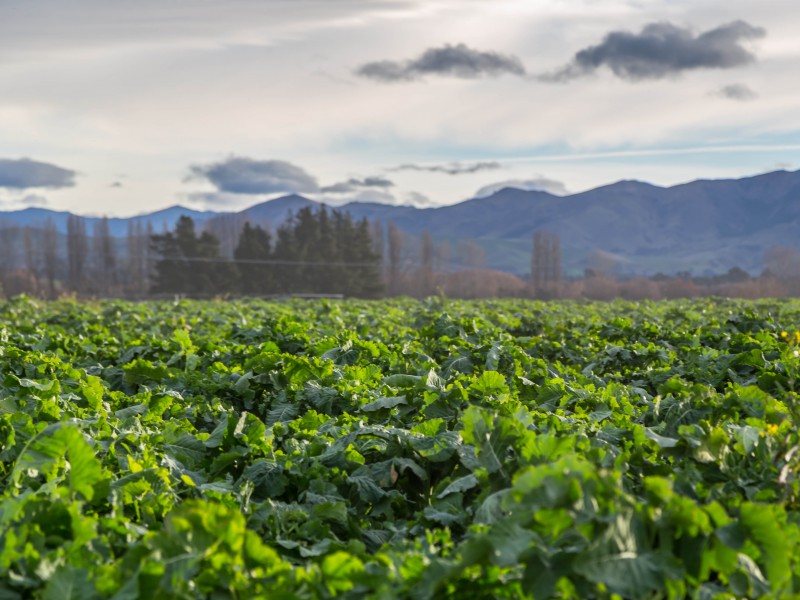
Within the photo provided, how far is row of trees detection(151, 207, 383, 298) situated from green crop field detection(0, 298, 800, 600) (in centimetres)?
6583

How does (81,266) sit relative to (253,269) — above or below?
above

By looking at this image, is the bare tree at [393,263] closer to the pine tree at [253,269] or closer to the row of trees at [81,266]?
the pine tree at [253,269]

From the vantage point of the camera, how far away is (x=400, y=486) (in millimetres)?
3664

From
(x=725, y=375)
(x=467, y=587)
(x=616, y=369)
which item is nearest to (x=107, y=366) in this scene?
(x=616, y=369)

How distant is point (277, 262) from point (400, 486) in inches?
2729

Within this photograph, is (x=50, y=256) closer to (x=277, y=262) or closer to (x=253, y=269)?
(x=253, y=269)

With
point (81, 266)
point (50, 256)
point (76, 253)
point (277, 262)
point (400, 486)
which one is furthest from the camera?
point (50, 256)

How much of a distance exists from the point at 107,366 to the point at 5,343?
1.15 meters

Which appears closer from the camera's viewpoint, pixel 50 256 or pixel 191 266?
pixel 191 266

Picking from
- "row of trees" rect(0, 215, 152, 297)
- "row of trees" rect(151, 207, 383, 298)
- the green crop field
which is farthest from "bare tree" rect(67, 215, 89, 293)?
the green crop field

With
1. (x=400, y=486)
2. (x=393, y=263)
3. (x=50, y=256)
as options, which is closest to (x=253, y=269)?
(x=393, y=263)

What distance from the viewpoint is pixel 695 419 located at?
4.10 meters

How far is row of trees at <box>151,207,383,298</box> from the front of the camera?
71.2m

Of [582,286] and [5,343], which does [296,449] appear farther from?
[582,286]
